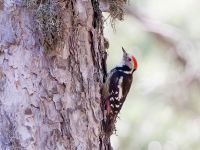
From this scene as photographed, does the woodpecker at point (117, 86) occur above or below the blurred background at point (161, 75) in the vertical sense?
below

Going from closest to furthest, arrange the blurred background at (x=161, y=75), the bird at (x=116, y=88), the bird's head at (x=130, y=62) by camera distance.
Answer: the bird at (x=116, y=88), the bird's head at (x=130, y=62), the blurred background at (x=161, y=75)

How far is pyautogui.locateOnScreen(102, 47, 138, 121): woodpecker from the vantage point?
345cm

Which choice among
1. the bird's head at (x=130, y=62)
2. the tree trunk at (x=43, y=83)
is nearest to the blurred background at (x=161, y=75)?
the bird's head at (x=130, y=62)

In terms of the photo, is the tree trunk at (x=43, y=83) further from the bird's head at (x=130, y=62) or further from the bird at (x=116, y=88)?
the bird's head at (x=130, y=62)

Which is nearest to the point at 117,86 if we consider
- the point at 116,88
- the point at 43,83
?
the point at 116,88

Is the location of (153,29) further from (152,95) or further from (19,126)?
(19,126)

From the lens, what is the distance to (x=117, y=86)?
3945mm

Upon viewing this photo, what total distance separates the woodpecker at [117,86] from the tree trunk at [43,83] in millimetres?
278

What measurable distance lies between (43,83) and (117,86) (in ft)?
3.26

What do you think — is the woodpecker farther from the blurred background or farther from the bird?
the blurred background

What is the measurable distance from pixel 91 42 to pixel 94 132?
1.49 feet

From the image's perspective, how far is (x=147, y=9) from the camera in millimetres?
5797

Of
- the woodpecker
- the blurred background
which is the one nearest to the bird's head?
the woodpecker

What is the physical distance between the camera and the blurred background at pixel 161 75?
5.36m
